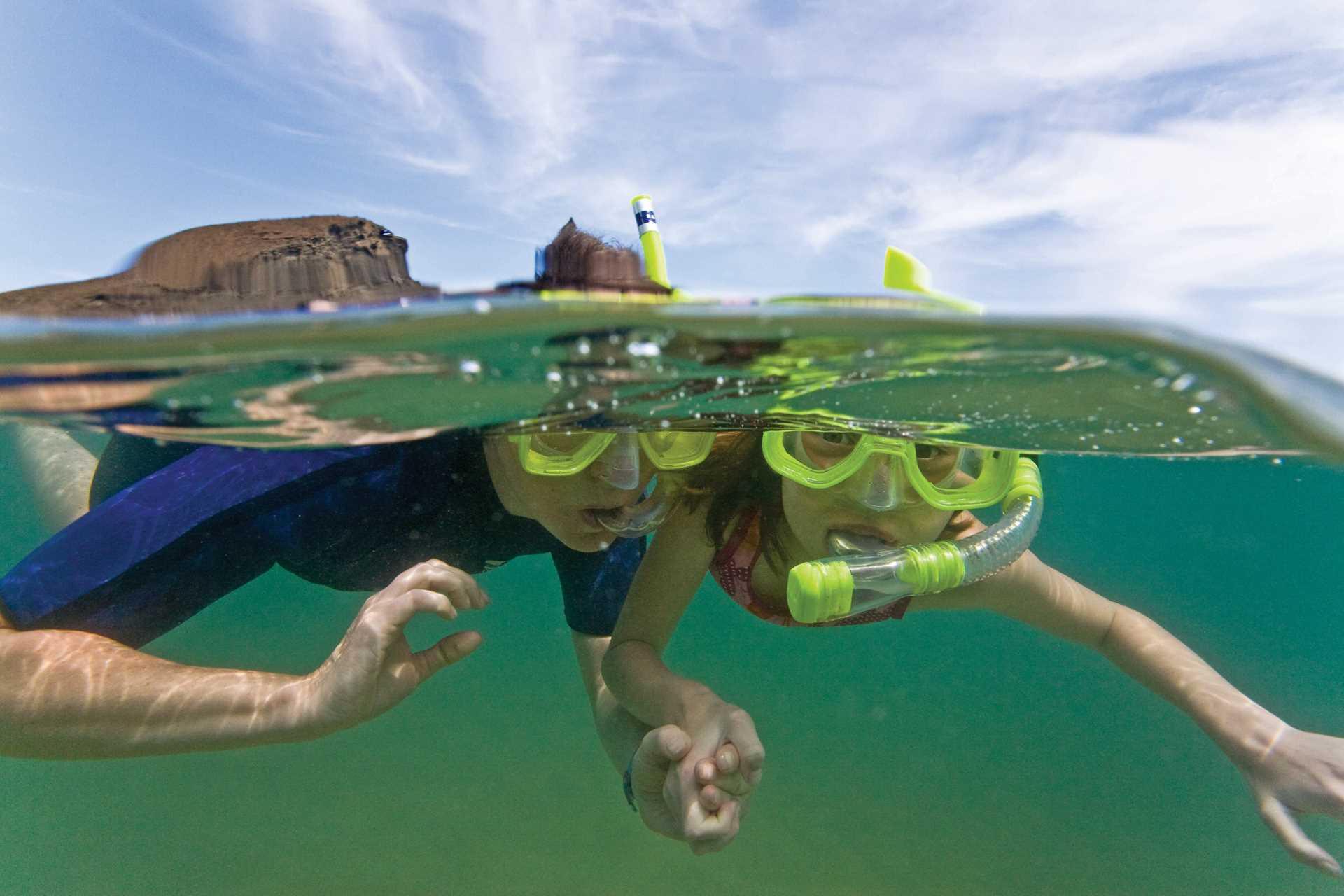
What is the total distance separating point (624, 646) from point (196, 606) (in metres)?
2.78

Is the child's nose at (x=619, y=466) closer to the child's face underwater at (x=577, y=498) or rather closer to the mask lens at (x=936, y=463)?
the child's face underwater at (x=577, y=498)

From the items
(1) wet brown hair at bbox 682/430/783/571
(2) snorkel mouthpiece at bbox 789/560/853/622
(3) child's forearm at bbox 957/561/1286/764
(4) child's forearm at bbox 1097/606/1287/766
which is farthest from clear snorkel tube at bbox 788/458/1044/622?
(4) child's forearm at bbox 1097/606/1287/766

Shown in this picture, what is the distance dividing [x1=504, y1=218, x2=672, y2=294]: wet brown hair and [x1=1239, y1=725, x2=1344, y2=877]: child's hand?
4219 millimetres

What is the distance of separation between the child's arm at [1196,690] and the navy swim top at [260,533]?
333 centimetres

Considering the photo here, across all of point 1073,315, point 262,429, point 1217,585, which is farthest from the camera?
point 1217,585

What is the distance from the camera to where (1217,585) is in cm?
5044

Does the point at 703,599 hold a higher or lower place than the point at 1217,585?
higher

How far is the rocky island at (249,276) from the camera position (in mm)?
3328

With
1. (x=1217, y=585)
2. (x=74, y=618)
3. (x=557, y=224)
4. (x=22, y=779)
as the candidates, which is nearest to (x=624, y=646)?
(x=557, y=224)

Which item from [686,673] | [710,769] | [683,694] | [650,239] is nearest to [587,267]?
[650,239]

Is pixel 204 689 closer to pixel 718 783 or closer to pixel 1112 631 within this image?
pixel 718 783

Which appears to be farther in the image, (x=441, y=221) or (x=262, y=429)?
(x=441, y=221)

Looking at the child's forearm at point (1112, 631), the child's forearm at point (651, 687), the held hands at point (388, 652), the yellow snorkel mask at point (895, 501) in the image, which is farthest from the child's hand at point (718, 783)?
the child's forearm at point (1112, 631)

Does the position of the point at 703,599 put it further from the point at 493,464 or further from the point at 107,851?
the point at 493,464
